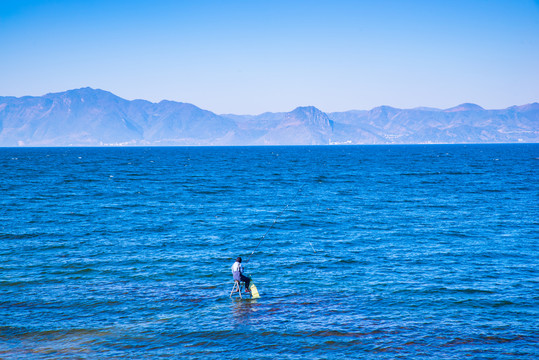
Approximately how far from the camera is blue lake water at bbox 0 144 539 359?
56.2 feet

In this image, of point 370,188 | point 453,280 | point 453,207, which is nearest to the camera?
point 453,280

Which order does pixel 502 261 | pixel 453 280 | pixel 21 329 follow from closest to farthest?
pixel 21 329
pixel 453 280
pixel 502 261

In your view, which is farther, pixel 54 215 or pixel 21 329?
pixel 54 215

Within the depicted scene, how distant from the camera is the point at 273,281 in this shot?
24156 mm

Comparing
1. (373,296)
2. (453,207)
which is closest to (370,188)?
(453,207)

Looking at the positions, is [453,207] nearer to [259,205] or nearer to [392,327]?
[259,205]

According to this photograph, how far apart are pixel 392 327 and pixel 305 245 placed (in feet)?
45.9

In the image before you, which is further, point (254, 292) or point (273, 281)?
point (273, 281)

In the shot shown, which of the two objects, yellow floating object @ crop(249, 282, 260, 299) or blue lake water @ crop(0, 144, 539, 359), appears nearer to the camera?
blue lake water @ crop(0, 144, 539, 359)

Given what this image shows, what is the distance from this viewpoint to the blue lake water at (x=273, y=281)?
56.2 feet

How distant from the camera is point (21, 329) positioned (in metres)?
18.2

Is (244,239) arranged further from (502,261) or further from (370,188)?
(370,188)

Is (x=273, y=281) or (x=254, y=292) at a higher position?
(x=254, y=292)

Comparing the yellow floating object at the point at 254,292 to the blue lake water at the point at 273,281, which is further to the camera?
the yellow floating object at the point at 254,292
